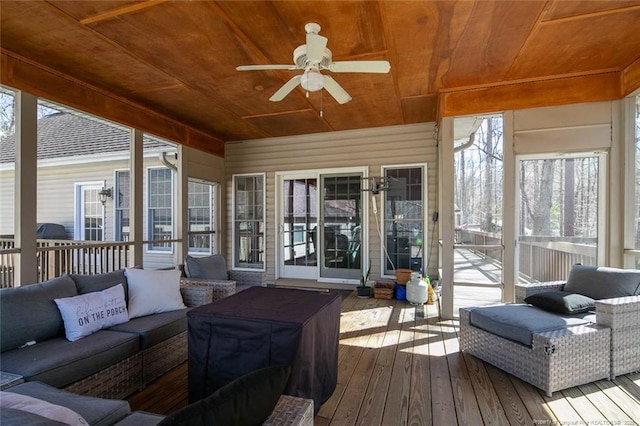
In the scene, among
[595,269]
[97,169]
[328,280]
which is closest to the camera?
[595,269]

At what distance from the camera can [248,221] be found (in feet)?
21.2

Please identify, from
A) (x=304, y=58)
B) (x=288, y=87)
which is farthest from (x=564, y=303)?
(x=288, y=87)

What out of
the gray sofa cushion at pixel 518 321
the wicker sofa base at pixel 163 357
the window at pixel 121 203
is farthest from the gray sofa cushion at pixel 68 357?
the window at pixel 121 203

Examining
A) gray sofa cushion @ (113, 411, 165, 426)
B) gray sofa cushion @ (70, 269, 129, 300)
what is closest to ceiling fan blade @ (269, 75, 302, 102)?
gray sofa cushion @ (70, 269, 129, 300)

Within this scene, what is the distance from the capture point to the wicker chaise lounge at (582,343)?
230 cm

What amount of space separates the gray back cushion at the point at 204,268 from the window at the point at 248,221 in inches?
87.9

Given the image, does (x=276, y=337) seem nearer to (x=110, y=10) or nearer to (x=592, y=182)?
(x=110, y=10)

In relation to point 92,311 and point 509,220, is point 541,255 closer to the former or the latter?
point 509,220

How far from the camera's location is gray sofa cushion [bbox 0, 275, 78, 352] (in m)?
2.06

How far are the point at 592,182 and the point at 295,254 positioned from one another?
184 inches

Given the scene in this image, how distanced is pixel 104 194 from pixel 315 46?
6632 mm

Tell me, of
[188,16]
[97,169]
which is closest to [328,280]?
[188,16]

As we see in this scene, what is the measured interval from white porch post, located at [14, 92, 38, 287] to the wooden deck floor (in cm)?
197

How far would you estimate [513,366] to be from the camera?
2.52 metres
